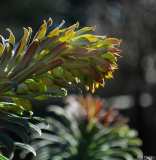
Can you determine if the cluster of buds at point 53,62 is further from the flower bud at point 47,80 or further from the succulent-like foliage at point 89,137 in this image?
the succulent-like foliage at point 89,137

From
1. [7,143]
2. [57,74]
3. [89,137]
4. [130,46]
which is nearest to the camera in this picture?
[7,143]

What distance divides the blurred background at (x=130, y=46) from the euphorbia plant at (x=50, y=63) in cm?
609

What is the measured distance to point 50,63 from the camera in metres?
0.47

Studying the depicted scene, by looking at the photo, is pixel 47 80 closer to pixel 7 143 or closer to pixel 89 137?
pixel 7 143

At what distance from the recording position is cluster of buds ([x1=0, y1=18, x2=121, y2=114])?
1.57 ft

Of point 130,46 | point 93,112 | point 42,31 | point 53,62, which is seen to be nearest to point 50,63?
point 53,62

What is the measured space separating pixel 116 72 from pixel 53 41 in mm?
6772

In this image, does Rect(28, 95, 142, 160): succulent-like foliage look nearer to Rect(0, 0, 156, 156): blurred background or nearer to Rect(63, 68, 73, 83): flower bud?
Rect(63, 68, 73, 83): flower bud

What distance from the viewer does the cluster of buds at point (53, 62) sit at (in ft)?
1.57

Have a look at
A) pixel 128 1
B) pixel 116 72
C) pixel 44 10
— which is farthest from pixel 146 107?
pixel 44 10

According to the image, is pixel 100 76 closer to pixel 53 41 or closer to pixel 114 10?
pixel 53 41

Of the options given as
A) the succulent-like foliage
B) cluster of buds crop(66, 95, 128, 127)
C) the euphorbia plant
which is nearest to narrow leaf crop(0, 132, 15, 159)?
the euphorbia plant

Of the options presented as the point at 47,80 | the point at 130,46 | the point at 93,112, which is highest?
the point at 130,46

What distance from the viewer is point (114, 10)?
745 cm
